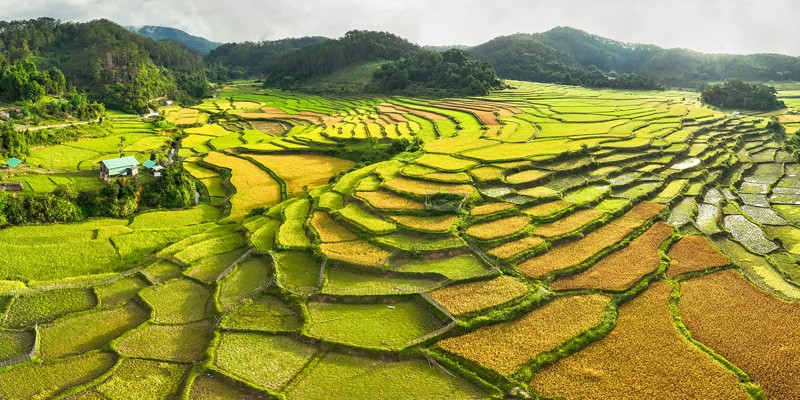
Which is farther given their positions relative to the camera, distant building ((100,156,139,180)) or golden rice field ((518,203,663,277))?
distant building ((100,156,139,180))

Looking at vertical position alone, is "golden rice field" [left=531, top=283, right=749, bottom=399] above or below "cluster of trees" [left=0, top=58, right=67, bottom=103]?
below

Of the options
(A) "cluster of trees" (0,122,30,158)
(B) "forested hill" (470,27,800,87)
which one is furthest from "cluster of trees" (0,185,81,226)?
(B) "forested hill" (470,27,800,87)

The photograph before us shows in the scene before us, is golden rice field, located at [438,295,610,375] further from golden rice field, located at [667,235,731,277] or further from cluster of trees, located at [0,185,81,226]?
cluster of trees, located at [0,185,81,226]

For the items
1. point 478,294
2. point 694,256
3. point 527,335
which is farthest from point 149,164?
point 694,256

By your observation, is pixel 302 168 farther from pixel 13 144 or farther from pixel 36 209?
pixel 13 144

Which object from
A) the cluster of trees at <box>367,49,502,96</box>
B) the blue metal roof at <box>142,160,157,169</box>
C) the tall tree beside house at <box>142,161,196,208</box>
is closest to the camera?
the tall tree beside house at <box>142,161,196,208</box>

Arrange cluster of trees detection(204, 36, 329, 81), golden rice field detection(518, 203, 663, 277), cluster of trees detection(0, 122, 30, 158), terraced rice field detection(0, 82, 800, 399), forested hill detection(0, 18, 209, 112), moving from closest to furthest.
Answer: terraced rice field detection(0, 82, 800, 399) → golden rice field detection(518, 203, 663, 277) → cluster of trees detection(0, 122, 30, 158) → forested hill detection(0, 18, 209, 112) → cluster of trees detection(204, 36, 329, 81)

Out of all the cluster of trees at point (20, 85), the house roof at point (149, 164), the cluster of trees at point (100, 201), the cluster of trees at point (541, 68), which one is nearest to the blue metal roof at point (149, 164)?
the house roof at point (149, 164)
